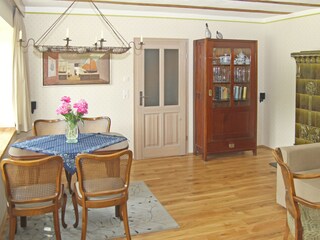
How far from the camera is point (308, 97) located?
204 inches

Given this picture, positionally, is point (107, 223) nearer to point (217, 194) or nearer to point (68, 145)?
point (68, 145)

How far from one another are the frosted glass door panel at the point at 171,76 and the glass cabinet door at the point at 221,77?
677mm

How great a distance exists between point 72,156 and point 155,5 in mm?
2975

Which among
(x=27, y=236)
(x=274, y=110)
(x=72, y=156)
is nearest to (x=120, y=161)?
(x=72, y=156)

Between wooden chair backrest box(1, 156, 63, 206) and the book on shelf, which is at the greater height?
the book on shelf

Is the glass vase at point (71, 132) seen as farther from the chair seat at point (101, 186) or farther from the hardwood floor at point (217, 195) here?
the hardwood floor at point (217, 195)

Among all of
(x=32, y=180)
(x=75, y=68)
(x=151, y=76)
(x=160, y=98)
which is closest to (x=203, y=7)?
(x=151, y=76)

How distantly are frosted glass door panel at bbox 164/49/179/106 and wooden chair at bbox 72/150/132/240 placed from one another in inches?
132

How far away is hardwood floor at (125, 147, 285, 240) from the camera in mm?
3512

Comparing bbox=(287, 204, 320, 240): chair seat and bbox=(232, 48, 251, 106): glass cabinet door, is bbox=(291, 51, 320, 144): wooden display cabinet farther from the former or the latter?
bbox=(287, 204, 320, 240): chair seat

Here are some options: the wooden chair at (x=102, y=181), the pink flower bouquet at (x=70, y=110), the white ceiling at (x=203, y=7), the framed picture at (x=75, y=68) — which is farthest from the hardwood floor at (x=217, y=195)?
the white ceiling at (x=203, y=7)

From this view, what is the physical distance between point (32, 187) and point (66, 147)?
731mm

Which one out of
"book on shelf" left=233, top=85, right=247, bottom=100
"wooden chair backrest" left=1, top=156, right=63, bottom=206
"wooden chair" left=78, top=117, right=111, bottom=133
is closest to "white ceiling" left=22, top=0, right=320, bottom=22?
"book on shelf" left=233, top=85, right=247, bottom=100

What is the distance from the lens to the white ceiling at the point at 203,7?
5.11 m
